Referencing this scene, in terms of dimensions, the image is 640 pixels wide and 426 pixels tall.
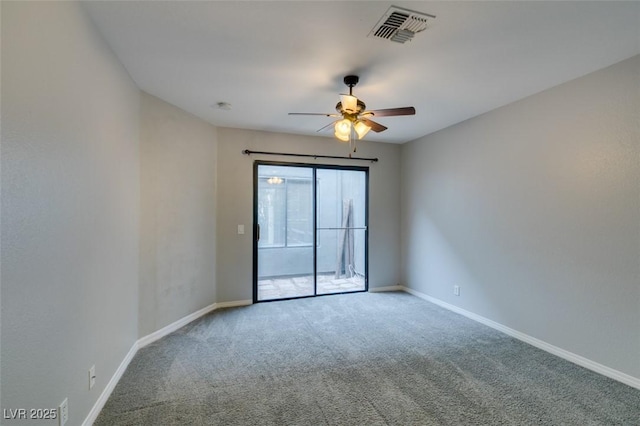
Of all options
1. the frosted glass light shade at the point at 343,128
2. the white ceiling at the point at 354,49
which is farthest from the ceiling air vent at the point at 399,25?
the frosted glass light shade at the point at 343,128

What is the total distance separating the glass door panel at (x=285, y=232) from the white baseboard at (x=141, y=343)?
618mm

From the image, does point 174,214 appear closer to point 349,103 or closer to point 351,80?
point 349,103

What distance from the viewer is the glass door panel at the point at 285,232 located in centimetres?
453

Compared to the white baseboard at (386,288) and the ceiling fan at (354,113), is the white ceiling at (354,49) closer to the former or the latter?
the ceiling fan at (354,113)

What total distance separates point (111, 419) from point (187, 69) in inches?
109

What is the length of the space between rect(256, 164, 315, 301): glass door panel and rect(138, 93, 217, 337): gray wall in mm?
782

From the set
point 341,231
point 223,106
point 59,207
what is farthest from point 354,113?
point 341,231

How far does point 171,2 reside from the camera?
66.2 inches

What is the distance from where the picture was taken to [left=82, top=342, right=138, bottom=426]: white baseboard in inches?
72.8

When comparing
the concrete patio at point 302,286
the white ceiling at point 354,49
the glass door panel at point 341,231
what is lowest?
the concrete patio at point 302,286

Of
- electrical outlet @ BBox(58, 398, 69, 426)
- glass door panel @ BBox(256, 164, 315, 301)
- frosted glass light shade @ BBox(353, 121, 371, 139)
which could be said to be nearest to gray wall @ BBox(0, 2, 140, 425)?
electrical outlet @ BBox(58, 398, 69, 426)

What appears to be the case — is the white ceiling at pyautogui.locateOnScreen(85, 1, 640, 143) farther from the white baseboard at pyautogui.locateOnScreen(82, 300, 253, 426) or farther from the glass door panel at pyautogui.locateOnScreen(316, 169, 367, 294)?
the white baseboard at pyautogui.locateOnScreen(82, 300, 253, 426)

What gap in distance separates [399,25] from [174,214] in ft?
9.80

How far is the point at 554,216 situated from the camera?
2.82 meters
